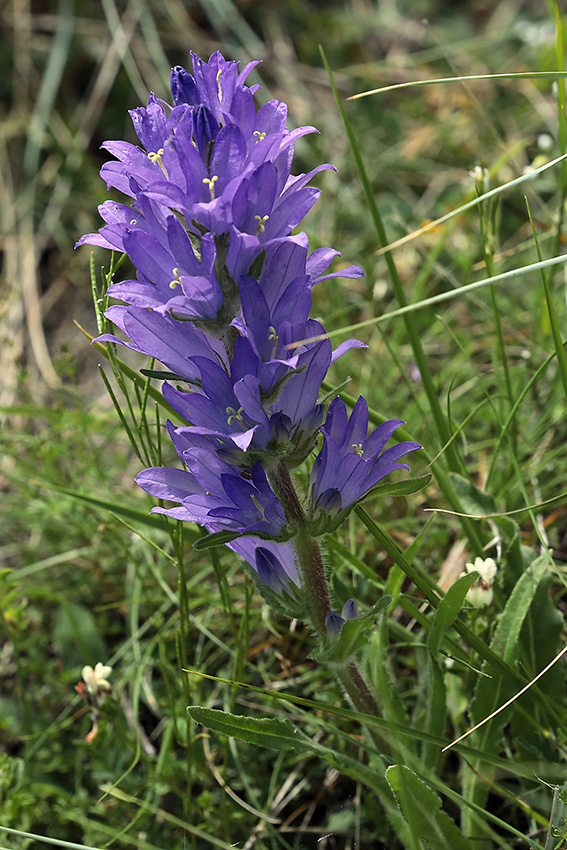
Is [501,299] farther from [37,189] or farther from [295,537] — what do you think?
[37,189]

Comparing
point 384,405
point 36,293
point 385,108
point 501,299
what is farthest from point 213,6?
point 384,405

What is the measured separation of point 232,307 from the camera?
1.85m

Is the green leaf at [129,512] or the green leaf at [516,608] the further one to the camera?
the green leaf at [129,512]

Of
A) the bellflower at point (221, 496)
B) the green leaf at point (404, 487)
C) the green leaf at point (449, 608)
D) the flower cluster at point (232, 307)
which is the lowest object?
the green leaf at point (449, 608)

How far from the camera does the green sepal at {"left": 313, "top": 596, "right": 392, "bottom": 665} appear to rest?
1.90m

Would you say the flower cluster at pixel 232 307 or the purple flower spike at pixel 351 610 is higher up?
the flower cluster at pixel 232 307

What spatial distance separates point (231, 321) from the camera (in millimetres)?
1818

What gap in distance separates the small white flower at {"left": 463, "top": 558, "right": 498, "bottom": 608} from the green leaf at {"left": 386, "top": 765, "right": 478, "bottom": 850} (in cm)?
63

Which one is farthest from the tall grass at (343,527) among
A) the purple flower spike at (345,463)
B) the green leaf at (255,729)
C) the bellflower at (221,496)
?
the bellflower at (221,496)

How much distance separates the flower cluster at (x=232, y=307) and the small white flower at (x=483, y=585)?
58 centimetres

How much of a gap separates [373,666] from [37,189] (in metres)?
4.98

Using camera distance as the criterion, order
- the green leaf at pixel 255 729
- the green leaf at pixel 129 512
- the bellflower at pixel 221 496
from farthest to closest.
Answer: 1. the green leaf at pixel 129 512
2. the green leaf at pixel 255 729
3. the bellflower at pixel 221 496

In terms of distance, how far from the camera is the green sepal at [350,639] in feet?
6.24

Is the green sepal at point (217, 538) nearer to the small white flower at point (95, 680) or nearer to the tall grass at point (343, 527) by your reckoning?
the tall grass at point (343, 527)
